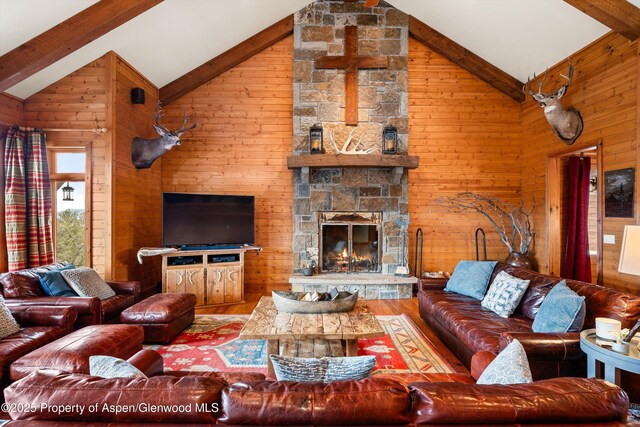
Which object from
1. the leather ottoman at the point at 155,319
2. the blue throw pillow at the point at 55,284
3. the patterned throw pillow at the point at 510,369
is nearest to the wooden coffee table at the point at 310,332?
the patterned throw pillow at the point at 510,369

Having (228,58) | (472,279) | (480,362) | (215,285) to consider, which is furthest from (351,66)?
(480,362)

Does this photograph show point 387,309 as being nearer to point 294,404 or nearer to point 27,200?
point 294,404

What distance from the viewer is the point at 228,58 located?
5.68 m

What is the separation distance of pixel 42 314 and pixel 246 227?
2.92 meters

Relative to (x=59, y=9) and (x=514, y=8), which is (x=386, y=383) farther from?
(x=514, y=8)

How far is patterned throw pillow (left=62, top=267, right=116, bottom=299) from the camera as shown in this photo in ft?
11.6

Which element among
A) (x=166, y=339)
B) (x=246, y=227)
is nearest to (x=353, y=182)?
(x=246, y=227)

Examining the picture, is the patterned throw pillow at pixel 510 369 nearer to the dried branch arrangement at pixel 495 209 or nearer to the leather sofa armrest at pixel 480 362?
the leather sofa armrest at pixel 480 362

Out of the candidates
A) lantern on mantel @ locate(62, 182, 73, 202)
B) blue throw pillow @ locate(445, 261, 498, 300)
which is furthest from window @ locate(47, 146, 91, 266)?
blue throw pillow @ locate(445, 261, 498, 300)

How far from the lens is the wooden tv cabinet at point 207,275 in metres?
4.80

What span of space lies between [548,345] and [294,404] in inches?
77.3

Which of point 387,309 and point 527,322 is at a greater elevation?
point 527,322

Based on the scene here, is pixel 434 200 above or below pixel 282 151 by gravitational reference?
below

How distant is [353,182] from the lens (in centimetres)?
565
